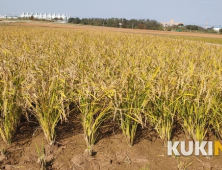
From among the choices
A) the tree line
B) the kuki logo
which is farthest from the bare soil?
the tree line

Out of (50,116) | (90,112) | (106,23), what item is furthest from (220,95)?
(106,23)

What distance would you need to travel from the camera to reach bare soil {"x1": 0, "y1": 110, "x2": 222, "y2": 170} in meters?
2.03

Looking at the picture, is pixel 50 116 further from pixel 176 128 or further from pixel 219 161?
pixel 219 161

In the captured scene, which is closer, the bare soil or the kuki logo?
the bare soil

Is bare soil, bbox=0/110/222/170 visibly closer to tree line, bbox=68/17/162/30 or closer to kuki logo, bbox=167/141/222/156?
kuki logo, bbox=167/141/222/156

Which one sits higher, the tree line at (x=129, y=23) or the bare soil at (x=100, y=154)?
the tree line at (x=129, y=23)

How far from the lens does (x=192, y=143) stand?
2.36 metres

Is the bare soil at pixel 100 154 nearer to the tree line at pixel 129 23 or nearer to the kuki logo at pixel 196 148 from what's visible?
the kuki logo at pixel 196 148

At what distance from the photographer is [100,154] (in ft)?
7.14

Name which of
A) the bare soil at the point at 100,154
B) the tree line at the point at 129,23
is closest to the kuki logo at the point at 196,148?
the bare soil at the point at 100,154

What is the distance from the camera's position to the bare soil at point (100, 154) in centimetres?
203

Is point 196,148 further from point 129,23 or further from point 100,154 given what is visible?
point 129,23

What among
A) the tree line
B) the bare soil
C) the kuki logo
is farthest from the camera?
the tree line

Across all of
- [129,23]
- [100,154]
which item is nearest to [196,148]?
[100,154]
